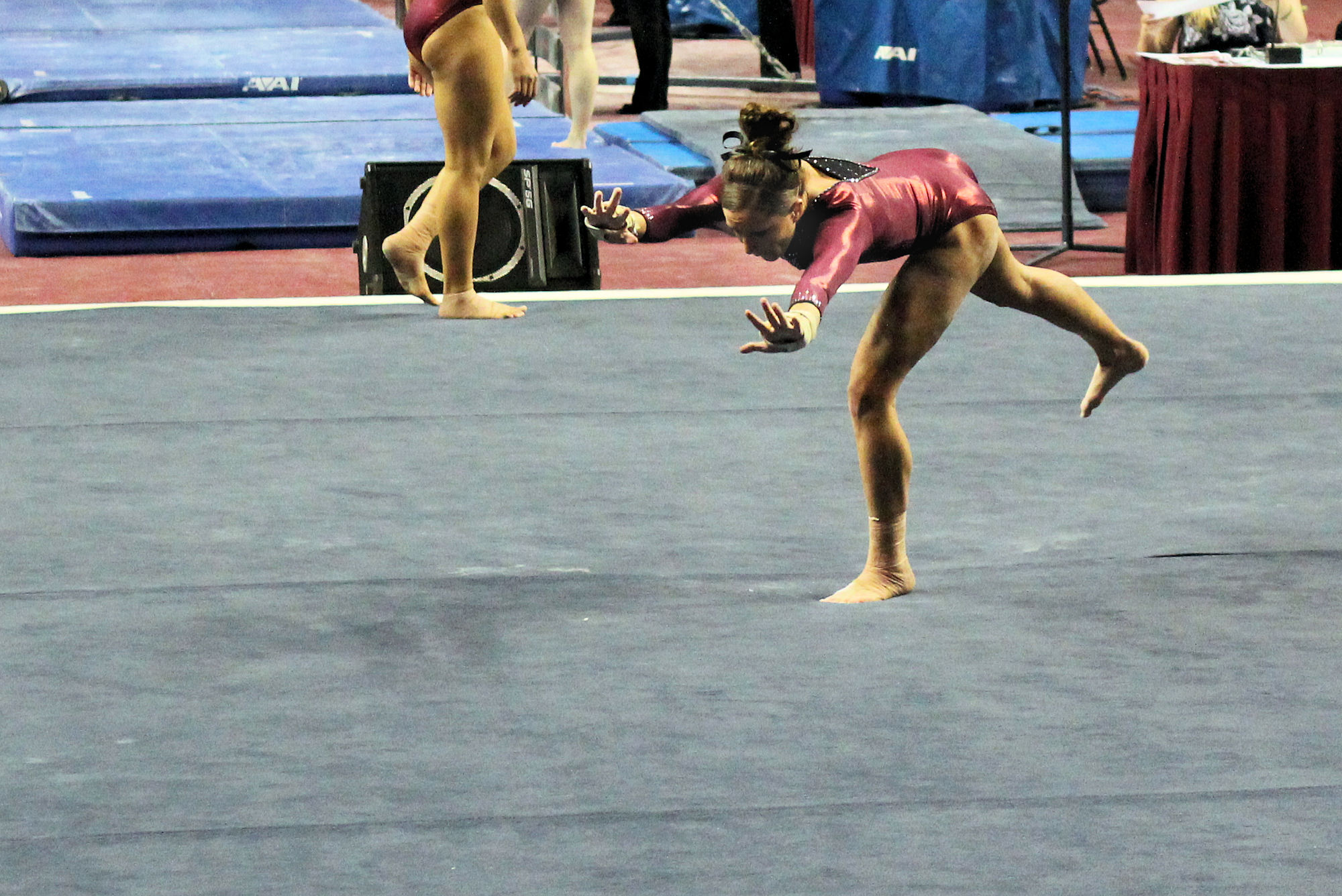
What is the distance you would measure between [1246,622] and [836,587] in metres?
0.68

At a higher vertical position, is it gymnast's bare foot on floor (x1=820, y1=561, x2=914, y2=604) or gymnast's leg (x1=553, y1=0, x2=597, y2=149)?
gymnast's leg (x1=553, y1=0, x2=597, y2=149)

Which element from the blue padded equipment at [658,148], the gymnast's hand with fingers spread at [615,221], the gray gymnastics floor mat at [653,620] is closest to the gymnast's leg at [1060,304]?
the gray gymnastics floor mat at [653,620]

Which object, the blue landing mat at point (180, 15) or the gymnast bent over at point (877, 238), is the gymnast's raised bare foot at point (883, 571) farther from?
the blue landing mat at point (180, 15)

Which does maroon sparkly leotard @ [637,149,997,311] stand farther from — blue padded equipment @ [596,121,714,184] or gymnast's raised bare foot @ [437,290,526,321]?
blue padded equipment @ [596,121,714,184]

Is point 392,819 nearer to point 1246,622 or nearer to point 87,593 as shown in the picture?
point 87,593

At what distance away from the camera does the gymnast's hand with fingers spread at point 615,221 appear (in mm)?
3195

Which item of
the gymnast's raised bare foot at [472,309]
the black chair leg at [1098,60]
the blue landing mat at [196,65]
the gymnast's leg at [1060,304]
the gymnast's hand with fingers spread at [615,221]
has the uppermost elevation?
the gymnast's hand with fingers spread at [615,221]

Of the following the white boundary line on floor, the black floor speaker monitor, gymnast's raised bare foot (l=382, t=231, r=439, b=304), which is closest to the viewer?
gymnast's raised bare foot (l=382, t=231, r=439, b=304)

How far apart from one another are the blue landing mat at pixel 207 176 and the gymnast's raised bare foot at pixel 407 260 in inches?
66.9

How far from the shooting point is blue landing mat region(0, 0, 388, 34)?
11.3 meters

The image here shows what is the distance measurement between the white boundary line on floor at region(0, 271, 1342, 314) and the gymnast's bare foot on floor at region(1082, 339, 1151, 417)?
5.79 ft

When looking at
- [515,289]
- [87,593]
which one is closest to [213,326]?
[515,289]

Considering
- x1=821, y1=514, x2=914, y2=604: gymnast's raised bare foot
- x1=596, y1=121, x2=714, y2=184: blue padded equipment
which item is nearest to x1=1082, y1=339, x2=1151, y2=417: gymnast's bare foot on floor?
x1=821, y1=514, x2=914, y2=604: gymnast's raised bare foot

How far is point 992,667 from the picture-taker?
2.95 metres
